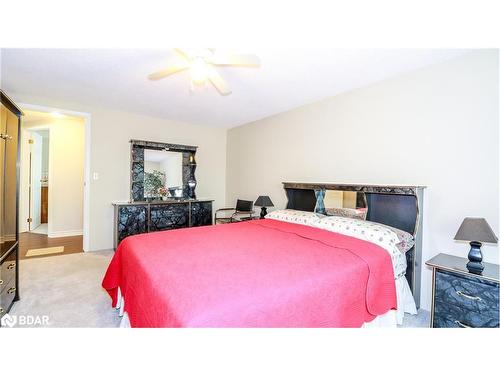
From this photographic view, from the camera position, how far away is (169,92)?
10.5ft

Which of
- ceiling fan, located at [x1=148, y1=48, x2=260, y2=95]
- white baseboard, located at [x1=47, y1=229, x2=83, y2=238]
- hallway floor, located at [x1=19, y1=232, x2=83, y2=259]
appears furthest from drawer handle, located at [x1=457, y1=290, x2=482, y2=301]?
white baseboard, located at [x1=47, y1=229, x2=83, y2=238]

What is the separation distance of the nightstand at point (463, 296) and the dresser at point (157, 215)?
12.2 ft

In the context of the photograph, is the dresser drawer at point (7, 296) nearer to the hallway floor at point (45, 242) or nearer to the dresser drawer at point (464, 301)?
the hallway floor at point (45, 242)

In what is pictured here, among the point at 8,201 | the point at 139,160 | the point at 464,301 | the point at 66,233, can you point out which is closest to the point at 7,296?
the point at 8,201

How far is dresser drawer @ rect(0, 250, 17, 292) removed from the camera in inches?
79.3

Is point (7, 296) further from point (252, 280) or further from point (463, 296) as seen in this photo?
point (463, 296)

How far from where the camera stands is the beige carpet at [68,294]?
203 cm

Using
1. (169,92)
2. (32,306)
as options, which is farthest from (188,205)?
(32,306)

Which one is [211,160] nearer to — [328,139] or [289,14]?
[328,139]

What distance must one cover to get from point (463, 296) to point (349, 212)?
4.13 feet

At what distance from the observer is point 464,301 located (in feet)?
5.60

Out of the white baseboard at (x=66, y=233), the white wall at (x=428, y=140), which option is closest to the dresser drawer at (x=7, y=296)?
the white baseboard at (x=66, y=233)

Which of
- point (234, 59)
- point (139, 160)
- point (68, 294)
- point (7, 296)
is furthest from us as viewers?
point (139, 160)
